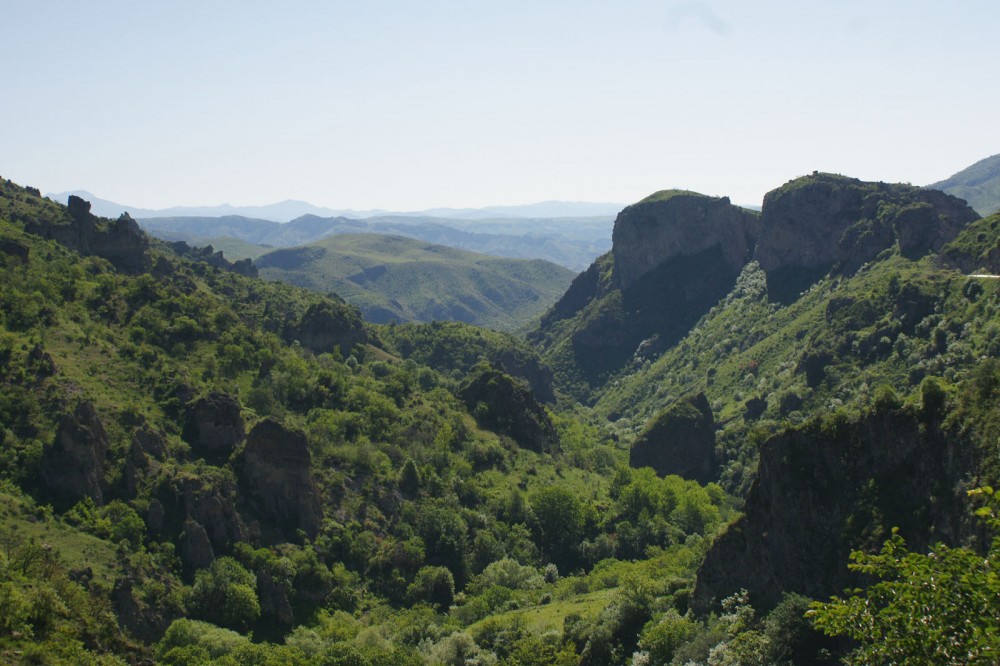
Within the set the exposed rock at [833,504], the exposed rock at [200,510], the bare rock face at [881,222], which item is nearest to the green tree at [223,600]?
the exposed rock at [200,510]

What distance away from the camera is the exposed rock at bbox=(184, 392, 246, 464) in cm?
8200

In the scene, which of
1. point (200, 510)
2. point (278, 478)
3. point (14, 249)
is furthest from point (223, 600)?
point (14, 249)

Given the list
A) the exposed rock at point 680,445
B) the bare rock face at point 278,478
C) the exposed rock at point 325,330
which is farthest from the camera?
the exposed rock at point 325,330

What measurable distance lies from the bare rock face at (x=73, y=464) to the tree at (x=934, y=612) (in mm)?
62349

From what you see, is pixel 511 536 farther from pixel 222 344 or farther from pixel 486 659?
pixel 222 344

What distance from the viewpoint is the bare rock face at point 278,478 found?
79062 mm

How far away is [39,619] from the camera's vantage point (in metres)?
41.2

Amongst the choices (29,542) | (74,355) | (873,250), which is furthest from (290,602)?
(873,250)

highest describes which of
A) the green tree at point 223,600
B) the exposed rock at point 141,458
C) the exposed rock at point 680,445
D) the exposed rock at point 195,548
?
the exposed rock at point 141,458

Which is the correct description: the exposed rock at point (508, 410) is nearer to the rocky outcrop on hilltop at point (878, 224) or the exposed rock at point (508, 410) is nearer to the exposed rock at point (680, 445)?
the exposed rock at point (680, 445)

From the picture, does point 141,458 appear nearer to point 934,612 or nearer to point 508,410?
point 508,410

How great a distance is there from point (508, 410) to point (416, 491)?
34521 millimetres

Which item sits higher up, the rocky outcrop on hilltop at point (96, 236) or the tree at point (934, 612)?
the rocky outcrop on hilltop at point (96, 236)

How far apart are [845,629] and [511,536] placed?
7371 cm
